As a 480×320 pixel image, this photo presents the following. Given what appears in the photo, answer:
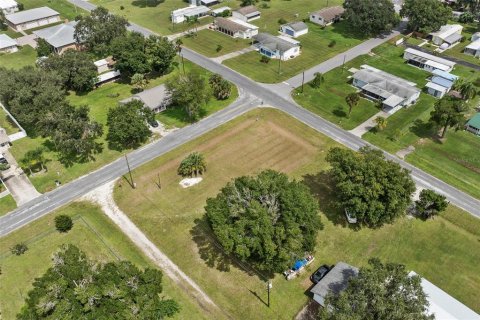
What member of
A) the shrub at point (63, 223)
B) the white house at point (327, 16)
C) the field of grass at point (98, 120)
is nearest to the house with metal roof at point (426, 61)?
the white house at point (327, 16)

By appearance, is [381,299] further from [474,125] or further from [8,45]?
[8,45]

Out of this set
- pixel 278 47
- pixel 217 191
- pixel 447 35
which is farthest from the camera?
pixel 447 35

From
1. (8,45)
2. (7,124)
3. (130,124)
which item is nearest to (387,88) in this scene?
(130,124)

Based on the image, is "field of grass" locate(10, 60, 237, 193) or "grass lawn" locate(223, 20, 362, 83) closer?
"field of grass" locate(10, 60, 237, 193)

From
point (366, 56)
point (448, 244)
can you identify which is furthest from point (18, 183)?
point (366, 56)

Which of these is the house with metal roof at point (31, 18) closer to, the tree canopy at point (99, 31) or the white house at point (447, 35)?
the tree canopy at point (99, 31)

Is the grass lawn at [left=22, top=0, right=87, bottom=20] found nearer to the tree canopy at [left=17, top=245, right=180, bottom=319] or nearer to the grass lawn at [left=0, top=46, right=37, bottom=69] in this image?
the grass lawn at [left=0, top=46, right=37, bottom=69]

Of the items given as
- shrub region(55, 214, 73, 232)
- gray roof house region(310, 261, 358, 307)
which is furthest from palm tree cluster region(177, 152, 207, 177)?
gray roof house region(310, 261, 358, 307)
